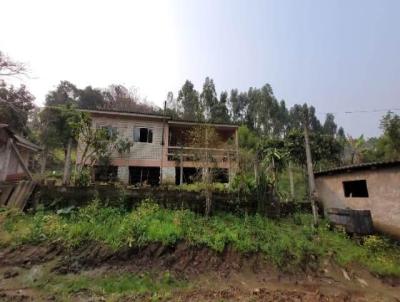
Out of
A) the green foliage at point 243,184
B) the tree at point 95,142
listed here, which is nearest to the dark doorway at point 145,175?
the tree at point 95,142

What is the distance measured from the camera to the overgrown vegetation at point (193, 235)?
7805 millimetres

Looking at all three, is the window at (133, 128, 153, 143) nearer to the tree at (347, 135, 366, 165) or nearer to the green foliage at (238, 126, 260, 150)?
the green foliage at (238, 126, 260, 150)

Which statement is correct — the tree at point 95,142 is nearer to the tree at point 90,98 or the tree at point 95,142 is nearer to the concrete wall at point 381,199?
the concrete wall at point 381,199

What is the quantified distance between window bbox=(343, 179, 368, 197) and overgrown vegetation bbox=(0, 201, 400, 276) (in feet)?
8.11

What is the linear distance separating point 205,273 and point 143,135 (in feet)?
37.7

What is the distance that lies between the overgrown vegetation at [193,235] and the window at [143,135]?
7752mm

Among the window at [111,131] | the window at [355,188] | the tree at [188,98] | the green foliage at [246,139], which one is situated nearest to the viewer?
the window at [355,188]

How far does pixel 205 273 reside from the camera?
7281mm

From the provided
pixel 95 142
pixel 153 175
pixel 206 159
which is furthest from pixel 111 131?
pixel 206 159

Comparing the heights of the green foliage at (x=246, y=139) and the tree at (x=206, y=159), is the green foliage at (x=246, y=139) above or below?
above

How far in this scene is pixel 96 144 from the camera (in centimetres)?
1391

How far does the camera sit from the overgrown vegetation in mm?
7805

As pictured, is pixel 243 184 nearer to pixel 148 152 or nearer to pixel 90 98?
pixel 148 152

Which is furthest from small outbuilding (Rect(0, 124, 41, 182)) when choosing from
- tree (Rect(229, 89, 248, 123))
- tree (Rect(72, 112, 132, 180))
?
tree (Rect(229, 89, 248, 123))
